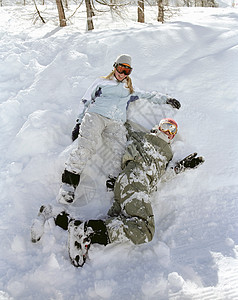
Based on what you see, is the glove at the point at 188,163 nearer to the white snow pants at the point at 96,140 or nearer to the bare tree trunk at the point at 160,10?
the white snow pants at the point at 96,140

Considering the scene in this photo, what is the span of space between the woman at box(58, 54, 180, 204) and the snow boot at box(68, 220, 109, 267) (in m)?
0.45

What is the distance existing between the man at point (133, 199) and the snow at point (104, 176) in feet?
0.42

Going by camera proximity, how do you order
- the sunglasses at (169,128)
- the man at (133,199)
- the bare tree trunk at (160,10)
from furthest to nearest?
the bare tree trunk at (160,10), the sunglasses at (169,128), the man at (133,199)

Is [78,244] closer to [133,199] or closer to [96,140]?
[133,199]

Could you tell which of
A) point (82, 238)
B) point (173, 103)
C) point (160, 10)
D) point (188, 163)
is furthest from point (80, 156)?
point (160, 10)

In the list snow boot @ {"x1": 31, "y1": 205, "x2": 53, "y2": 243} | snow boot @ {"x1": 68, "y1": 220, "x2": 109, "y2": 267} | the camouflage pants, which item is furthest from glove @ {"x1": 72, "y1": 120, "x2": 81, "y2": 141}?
snow boot @ {"x1": 68, "y1": 220, "x2": 109, "y2": 267}

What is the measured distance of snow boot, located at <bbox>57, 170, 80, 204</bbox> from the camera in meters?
2.26

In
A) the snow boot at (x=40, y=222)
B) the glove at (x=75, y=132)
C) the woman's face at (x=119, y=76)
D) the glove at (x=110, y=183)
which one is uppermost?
the woman's face at (x=119, y=76)

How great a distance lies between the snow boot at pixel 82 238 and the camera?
6.10 feet

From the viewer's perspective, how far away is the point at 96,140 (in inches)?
100.0

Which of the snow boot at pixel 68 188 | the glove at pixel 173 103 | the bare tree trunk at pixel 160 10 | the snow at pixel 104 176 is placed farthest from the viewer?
the bare tree trunk at pixel 160 10

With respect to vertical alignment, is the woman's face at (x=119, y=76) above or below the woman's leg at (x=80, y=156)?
→ above

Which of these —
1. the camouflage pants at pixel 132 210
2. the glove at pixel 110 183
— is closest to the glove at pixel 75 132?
the glove at pixel 110 183

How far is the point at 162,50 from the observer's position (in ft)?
A: 13.6
